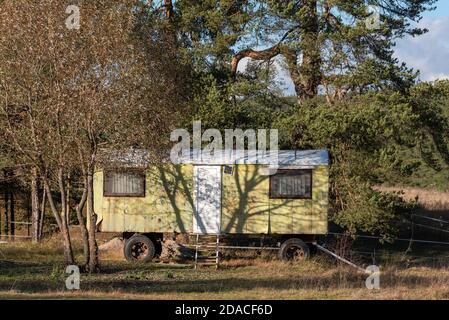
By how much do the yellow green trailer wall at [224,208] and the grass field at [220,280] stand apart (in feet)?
3.35

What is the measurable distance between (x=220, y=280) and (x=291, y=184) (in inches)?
172

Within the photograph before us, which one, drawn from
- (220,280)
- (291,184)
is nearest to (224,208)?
(291,184)

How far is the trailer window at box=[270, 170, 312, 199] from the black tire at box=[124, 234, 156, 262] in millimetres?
3814

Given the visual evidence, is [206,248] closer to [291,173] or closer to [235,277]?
[235,277]

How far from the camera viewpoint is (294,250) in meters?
18.5

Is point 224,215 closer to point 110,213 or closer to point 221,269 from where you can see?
point 221,269

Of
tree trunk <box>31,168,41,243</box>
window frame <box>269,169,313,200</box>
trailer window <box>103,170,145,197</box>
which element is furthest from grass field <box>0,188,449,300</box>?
trailer window <box>103,170,145,197</box>

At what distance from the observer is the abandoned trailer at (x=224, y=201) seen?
1828 cm

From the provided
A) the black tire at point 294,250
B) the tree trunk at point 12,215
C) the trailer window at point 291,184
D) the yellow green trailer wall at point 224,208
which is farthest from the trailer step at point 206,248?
the tree trunk at point 12,215

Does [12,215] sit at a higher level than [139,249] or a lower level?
higher

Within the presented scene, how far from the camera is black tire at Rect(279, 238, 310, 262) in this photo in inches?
722

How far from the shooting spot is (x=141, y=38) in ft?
49.3

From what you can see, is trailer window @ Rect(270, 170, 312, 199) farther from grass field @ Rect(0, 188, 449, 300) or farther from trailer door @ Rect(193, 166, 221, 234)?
grass field @ Rect(0, 188, 449, 300)

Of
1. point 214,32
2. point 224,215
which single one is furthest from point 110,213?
point 214,32
